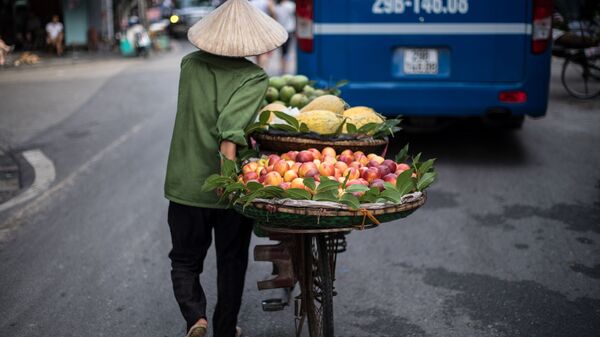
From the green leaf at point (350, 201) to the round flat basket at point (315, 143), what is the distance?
0.76m

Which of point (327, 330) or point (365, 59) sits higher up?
point (365, 59)

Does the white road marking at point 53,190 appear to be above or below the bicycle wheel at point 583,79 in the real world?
below

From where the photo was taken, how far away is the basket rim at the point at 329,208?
9.84 ft

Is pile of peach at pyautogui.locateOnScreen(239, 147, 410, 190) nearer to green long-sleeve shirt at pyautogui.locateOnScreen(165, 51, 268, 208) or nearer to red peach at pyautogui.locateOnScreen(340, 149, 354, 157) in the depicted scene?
red peach at pyautogui.locateOnScreen(340, 149, 354, 157)

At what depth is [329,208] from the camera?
300 centimetres

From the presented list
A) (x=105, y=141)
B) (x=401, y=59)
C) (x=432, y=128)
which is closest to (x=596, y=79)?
(x=432, y=128)

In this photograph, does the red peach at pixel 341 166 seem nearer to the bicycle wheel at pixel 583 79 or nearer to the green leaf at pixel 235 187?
the green leaf at pixel 235 187

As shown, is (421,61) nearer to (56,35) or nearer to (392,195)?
(392,195)

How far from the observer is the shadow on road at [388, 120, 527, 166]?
827 centimetres

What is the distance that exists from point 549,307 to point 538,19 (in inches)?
142

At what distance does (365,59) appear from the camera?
24.9 feet

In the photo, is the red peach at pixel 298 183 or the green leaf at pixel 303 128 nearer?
the red peach at pixel 298 183

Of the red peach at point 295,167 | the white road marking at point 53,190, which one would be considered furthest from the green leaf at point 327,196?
the white road marking at point 53,190

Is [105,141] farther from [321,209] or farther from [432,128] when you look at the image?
[321,209]
